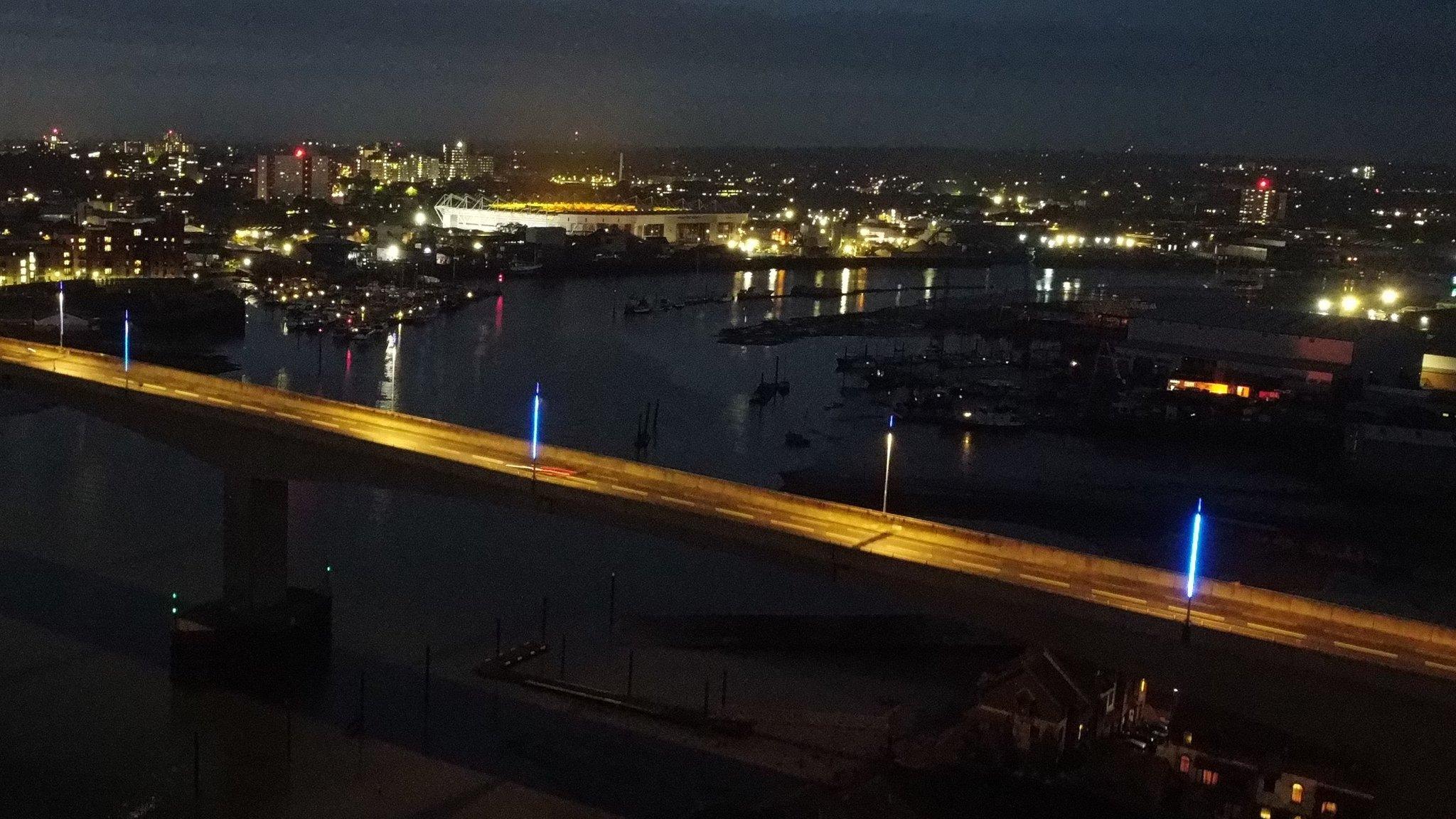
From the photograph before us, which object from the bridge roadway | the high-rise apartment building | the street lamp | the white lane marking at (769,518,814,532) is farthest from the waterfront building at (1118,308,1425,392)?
the high-rise apartment building

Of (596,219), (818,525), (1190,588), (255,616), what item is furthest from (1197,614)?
(596,219)

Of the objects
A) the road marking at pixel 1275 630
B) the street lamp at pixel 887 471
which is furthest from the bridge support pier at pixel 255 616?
the road marking at pixel 1275 630

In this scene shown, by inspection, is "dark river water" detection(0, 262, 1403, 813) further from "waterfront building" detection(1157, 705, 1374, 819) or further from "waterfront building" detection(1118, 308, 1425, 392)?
"waterfront building" detection(1118, 308, 1425, 392)

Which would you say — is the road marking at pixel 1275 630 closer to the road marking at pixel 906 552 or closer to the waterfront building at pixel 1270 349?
the road marking at pixel 906 552

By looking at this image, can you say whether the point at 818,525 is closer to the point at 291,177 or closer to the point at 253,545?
the point at 253,545

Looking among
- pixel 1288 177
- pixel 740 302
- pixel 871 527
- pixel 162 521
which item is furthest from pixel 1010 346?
pixel 1288 177

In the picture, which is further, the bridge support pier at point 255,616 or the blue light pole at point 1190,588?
the bridge support pier at point 255,616

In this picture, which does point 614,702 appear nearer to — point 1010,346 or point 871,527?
point 871,527
